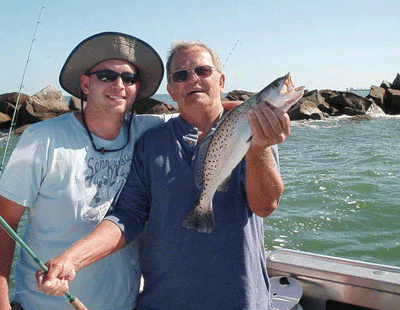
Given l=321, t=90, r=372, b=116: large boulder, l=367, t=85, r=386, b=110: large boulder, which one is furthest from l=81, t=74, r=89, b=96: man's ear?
l=367, t=85, r=386, b=110: large boulder

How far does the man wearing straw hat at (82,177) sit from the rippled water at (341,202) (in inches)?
227

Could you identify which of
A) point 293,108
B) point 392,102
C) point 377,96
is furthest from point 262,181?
point 392,102

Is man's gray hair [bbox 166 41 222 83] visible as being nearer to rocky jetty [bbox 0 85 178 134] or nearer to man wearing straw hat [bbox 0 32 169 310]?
man wearing straw hat [bbox 0 32 169 310]

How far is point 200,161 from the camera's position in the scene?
290 cm

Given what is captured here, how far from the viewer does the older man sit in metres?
2.75

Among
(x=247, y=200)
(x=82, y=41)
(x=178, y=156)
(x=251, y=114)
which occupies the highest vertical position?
(x=82, y=41)

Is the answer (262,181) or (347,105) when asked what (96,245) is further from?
(347,105)

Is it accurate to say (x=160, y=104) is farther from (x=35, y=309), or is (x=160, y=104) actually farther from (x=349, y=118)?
(x=35, y=309)

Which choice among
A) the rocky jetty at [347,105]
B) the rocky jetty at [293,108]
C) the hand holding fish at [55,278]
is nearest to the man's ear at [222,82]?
the hand holding fish at [55,278]

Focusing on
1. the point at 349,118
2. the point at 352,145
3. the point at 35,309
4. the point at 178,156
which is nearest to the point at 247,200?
the point at 178,156

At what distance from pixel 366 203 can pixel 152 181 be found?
897cm

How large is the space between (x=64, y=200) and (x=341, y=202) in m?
9.35

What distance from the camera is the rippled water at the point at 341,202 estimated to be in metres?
8.28

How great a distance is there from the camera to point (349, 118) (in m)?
34.2
